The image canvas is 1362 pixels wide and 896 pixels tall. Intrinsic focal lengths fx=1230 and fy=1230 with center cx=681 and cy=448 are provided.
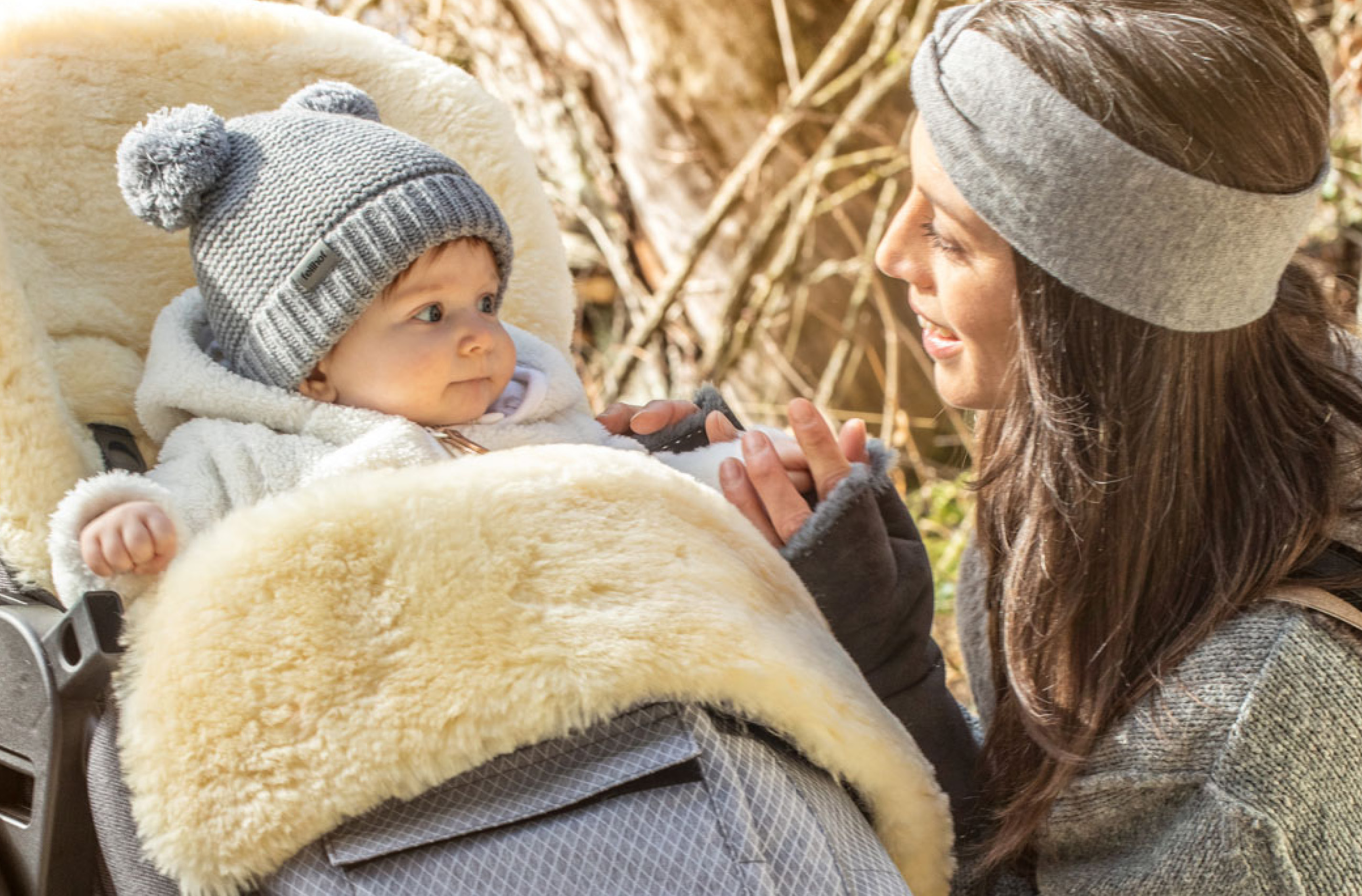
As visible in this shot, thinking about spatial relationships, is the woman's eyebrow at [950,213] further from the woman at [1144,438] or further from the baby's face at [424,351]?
the baby's face at [424,351]

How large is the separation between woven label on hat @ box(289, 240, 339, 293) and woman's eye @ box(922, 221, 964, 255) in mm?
675

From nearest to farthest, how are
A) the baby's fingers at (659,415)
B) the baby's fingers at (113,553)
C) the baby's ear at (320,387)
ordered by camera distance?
the baby's fingers at (113,553) → the baby's ear at (320,387) → the baby's fingers at (659,415)

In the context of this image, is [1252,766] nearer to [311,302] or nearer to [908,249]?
[908,249]

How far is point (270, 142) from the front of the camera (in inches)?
53.7

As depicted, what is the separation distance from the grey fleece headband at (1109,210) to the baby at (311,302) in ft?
1.85

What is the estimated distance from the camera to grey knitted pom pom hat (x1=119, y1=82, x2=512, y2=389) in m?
1.30

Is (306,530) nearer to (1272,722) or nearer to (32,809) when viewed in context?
(32,809)

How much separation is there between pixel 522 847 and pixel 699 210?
286 cm

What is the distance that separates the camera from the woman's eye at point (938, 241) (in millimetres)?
1404

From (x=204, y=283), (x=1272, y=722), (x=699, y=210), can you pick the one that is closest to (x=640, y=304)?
(x=699, y=210)

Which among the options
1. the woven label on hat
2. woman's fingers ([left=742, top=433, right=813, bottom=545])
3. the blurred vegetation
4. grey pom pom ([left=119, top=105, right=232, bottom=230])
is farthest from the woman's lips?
the blurred vegetation

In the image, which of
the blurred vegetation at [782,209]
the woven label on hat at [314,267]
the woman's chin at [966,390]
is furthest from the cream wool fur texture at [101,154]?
the blurred vegetation at [782,209]

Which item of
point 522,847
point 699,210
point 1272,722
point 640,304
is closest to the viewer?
point 522,847

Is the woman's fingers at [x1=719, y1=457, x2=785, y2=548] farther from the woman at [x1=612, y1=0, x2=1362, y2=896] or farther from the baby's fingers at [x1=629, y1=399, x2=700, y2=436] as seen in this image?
the baby's fingers at [x1=629, y1=399, x2=700, y2=436]
